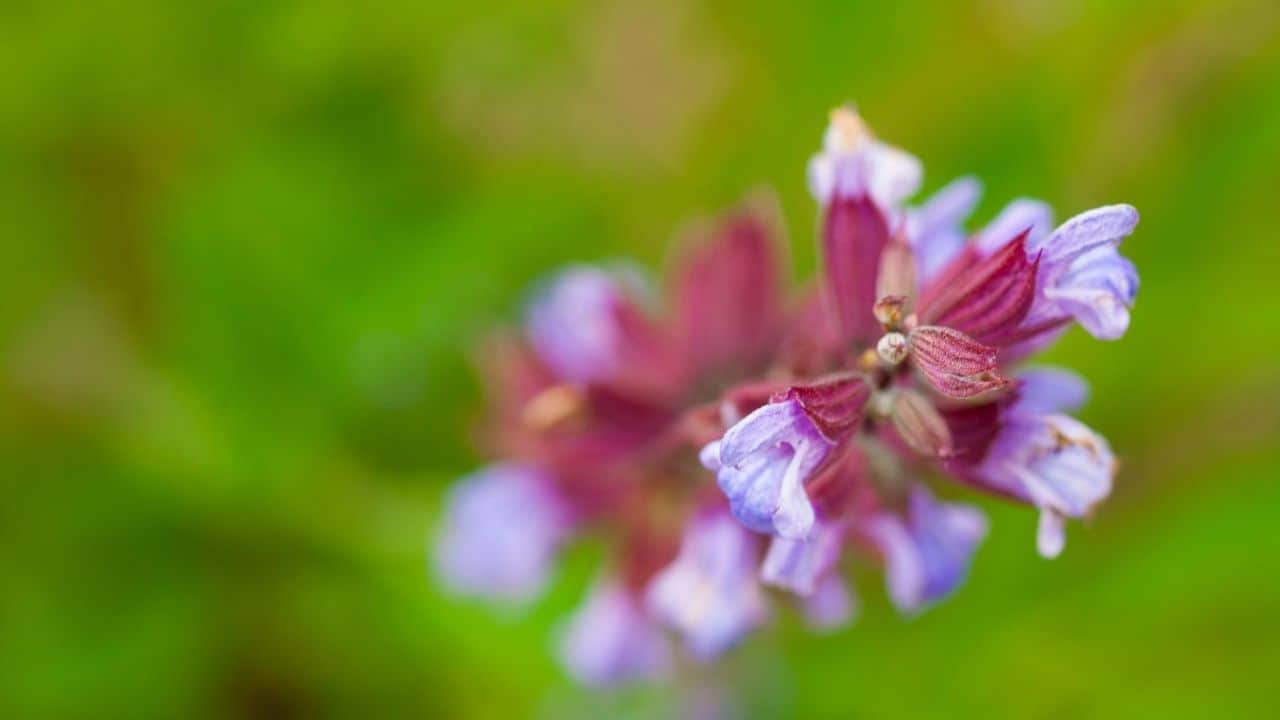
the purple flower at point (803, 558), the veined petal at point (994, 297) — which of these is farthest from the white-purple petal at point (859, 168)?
the purple flower at point (803, 558)

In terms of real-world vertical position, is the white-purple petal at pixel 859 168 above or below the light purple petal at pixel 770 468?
above

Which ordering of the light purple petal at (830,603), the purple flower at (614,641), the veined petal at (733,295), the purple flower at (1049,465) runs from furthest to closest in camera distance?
1. the purple flower at (614,641)
2. the veined petal at (733,295)
3. the light purple petal at (830,603)
4. the purple flower at (1049,465)

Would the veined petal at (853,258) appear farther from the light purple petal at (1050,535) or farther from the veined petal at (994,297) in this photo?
the light purple petal at (1050,535)

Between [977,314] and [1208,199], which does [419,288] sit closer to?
[1208,199]

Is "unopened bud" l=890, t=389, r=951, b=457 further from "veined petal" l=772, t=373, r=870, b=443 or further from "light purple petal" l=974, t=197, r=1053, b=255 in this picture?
"light purple petal" l=974, t=197, r=1053, b=255

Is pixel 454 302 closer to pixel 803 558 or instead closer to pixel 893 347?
pixel 803 558

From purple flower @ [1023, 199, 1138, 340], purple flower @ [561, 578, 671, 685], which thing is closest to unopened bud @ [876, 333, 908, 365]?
purple flower @ [1023, 199, 1138, 340]
